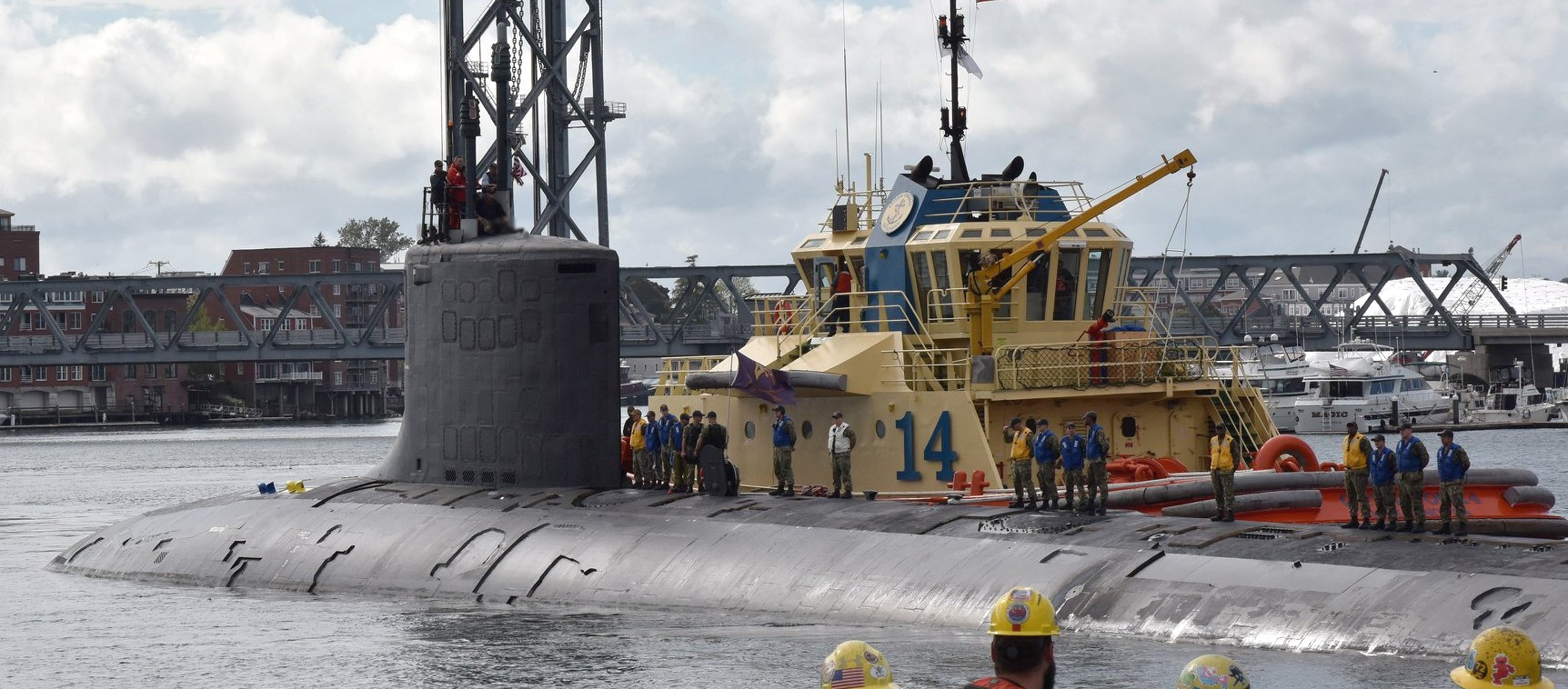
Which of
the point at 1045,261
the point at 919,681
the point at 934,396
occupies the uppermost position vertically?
the point at 1045,261

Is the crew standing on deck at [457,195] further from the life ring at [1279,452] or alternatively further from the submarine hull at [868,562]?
the life ring at [1279,452]

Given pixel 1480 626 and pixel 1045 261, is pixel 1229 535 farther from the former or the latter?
pixel 1045 261

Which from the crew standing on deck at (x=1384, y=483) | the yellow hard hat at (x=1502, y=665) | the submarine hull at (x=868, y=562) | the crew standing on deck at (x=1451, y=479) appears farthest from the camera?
the crew standing on deck at (x=1384, y=483)

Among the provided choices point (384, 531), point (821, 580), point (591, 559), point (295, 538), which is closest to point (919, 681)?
point (821, 580)

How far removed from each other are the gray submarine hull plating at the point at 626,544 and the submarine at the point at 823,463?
0.04m

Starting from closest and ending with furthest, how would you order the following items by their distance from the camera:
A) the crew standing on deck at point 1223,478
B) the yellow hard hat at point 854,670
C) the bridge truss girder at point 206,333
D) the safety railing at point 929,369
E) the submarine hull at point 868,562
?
the yellow hard hat at point 854,670, the submarine hull at point 868,562, the crew standing on deck at point 1223,478, the safety railing at point 929,369, the bridge truss girder at point 206,333

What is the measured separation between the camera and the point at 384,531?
24.6m

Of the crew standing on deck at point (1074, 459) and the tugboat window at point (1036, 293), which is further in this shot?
the tugboat window at point (1036, 293)

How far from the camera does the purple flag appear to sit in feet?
81.0

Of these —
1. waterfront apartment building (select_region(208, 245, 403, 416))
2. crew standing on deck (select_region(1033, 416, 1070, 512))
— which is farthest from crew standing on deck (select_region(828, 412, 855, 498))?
waterfront apartment building (select_region(208, 245, 403, 416))

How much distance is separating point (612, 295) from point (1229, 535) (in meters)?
8.85

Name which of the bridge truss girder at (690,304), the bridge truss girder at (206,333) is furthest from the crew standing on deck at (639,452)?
the bridge truss girder at (206,333)

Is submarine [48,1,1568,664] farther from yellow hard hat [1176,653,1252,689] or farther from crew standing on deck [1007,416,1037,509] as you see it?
yellow hard hat [1176,653,1252,689]

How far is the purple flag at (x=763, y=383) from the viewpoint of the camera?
24688 mm
